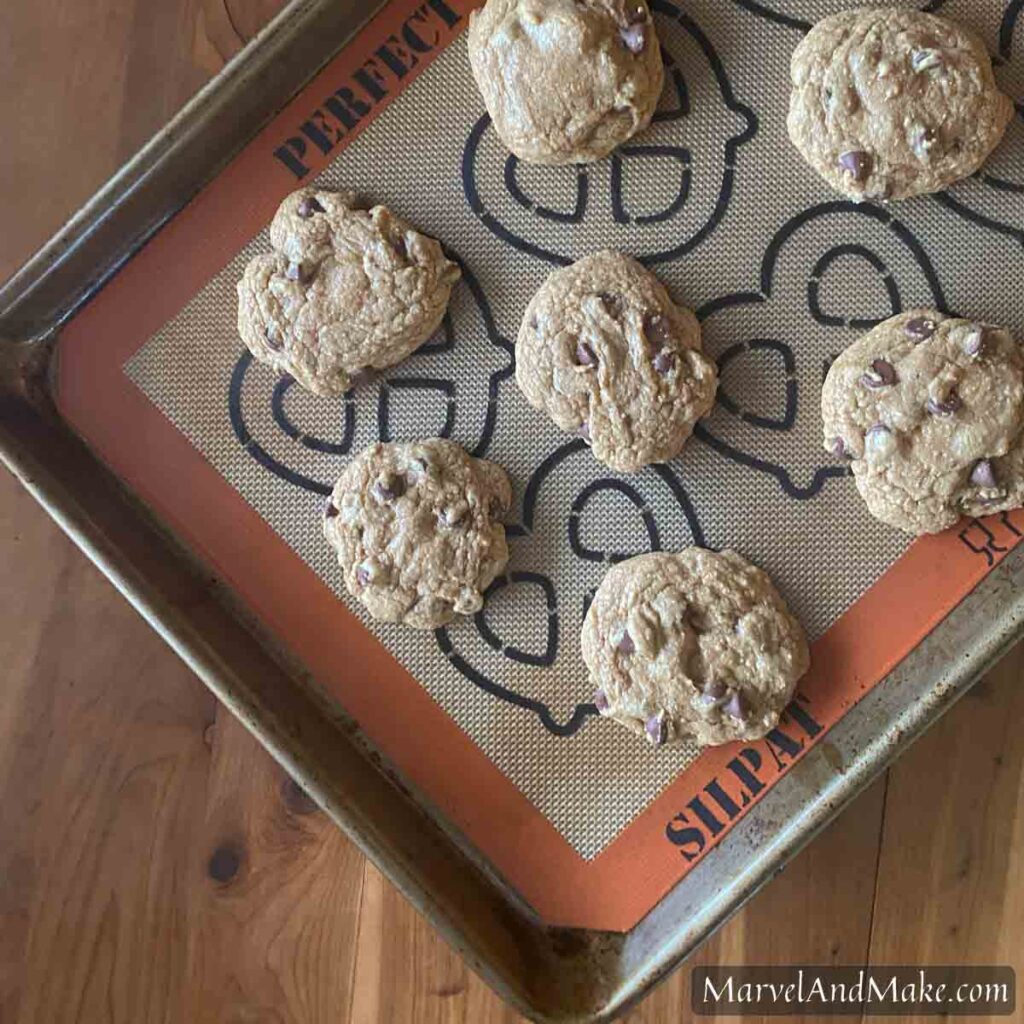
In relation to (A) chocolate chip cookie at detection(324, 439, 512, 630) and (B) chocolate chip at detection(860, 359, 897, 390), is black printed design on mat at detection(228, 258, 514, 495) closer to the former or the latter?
(A) chocolate chip cookie at detection(324, 439, 512, 630)

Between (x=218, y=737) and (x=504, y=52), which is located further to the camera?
(x=218, y=737)

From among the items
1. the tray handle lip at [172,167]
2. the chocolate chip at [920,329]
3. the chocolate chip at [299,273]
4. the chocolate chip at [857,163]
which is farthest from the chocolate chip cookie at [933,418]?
the tray handle lip at [172,167]

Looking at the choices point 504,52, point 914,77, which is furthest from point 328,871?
point 914,77

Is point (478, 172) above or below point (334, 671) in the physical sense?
above

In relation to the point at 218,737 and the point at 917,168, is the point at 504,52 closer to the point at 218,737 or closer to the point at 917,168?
the point at 917,168

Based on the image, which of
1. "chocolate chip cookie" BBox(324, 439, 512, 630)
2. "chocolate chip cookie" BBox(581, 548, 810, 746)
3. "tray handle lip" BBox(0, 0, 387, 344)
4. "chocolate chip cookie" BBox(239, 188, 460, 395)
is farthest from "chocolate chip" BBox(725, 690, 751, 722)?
"tray handle lip" BBox(0, 0, 387, 344)

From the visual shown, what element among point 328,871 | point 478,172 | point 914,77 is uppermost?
point 478,172

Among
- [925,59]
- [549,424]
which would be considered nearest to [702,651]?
[549,424]

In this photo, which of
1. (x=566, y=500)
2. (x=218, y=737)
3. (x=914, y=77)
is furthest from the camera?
(x=218, y=737)
